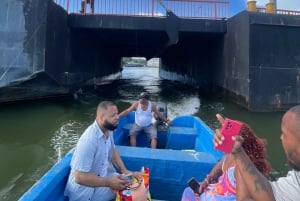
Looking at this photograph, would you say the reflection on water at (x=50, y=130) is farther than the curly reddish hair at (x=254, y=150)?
Yes

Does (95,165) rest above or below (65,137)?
above

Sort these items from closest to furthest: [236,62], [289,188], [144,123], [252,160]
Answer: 1. [289,188]
2. [252,160]
3. [144,123]
4. [236,62]

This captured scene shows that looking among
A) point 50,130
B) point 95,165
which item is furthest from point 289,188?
point 50,130

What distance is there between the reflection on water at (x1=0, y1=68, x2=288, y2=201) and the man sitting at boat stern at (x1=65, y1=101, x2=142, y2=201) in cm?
177

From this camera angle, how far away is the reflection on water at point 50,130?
16.2 feet

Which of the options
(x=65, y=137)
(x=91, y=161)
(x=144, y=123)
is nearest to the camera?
(x=91, y=161)

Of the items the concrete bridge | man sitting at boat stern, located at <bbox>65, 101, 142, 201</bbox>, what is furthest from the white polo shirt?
the concrete bridge

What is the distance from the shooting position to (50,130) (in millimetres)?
7625

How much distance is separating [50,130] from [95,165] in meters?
5.25

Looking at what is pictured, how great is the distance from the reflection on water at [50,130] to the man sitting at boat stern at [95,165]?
1775mm

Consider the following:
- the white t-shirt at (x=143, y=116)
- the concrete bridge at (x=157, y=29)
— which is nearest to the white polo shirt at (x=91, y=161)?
the white t-shirt at (x=143, y=116)

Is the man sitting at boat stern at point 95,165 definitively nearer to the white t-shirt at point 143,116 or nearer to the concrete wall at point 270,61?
the white t-shirt at point 143,116

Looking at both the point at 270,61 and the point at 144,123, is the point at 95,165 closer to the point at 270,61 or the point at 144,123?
the point at 144,123

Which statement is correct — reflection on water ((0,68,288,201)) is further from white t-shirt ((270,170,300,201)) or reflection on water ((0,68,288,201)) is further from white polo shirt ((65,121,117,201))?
white t-shirt ((270,170,300,201))
